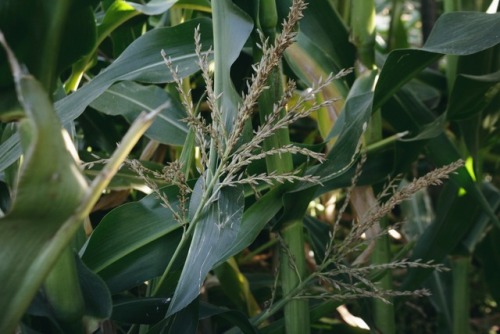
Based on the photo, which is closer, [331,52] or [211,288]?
[331,52]

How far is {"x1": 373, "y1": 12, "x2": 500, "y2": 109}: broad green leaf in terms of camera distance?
0.74m

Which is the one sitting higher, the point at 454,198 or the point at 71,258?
the point at 71,258

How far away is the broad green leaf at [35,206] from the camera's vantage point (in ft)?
1.19

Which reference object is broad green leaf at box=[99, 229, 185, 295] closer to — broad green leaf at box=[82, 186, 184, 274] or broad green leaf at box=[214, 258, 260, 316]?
broad green leaf at box=[82, 186, 184, 274]

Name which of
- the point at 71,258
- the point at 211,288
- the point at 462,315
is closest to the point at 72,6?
the point at 71,258

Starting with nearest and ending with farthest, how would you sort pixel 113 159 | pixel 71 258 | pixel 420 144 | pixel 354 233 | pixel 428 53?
pixel 113 159
pixel 71 258
pixel 354 233
pixel 428 53
pixel 420 144

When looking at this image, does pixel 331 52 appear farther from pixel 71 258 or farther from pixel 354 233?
pixel 71 258

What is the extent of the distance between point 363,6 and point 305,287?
351 mm

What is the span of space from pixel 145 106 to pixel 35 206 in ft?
1.90

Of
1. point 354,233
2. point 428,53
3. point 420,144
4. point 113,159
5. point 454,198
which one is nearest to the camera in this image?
point 113,159

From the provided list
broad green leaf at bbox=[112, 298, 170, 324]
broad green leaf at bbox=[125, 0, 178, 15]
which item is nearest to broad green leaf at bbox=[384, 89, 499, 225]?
broad green leaf at bbox=[125, 0, 178, 15]

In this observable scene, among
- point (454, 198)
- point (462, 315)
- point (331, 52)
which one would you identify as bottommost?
point (462, 315)

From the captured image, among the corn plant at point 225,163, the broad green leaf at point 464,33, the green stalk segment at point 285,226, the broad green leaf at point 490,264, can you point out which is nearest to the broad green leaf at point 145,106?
the corn plant at point 225,163

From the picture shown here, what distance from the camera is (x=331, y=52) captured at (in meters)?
0.91
